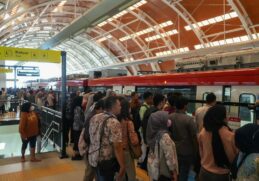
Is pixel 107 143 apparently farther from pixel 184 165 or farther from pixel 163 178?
pixel 184 165

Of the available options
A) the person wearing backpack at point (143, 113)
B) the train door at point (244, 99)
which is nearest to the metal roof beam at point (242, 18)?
the train door at point (244, 99)

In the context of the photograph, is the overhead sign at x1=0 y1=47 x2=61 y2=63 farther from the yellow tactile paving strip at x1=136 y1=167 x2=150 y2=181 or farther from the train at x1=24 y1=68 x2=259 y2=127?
the yellow tactile paving strip at x1=136 y1=167 x2=150 y2=181

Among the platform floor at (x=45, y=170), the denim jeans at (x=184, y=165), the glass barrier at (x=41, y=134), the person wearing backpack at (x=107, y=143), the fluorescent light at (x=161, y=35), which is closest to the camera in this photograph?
the person wearing backpack at (x=107, y=143)

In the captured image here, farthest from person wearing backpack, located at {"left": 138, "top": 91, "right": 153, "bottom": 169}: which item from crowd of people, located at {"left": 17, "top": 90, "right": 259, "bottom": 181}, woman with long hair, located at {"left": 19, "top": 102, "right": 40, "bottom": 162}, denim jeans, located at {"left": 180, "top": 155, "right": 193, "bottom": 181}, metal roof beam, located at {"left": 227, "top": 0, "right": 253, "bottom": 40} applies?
metal roof beam, located at {"left": 227, "top": 0, "right": 253, "bottom": 40}

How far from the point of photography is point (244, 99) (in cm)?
670

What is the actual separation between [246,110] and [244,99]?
0.28 metres

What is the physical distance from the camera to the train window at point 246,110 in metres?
6.46

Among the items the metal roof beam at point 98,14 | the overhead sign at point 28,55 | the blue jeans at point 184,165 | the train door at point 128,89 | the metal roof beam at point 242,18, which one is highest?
the metal roof beam at point 242,18

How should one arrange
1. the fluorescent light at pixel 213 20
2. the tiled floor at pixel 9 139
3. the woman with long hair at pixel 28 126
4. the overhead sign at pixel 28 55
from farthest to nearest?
1. the fluorescent light at pixel 213 20
2. the tiled floor at pixel 9 139
3. the overhead sign at pixel 28 55
4. the woman with long hair at pixel 28 126

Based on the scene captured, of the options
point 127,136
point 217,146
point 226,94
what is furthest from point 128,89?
point 217,146

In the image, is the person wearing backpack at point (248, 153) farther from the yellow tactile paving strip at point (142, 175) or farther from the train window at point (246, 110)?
the train window at point (246, 110)

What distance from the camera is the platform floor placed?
589 centimetres

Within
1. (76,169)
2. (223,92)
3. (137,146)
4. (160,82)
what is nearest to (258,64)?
(223,92)

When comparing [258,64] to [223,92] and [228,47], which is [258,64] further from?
[228,47]
